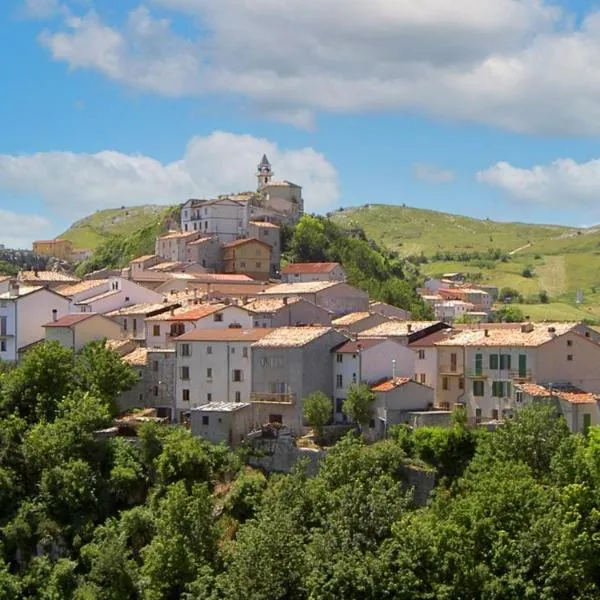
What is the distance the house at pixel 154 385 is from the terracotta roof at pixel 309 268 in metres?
35.2

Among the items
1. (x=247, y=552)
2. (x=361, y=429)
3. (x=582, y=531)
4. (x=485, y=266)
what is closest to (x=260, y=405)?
(x=361, y=429)

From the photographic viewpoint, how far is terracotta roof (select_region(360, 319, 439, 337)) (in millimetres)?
72838

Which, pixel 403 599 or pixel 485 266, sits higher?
pixel 485 266

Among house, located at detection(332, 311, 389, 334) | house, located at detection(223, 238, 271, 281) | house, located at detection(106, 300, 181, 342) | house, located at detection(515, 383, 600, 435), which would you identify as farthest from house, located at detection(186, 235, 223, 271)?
house, located at detection(515, 383, 600, 435)

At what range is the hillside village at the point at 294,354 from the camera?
215 feet

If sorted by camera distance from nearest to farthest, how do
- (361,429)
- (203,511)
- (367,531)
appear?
(367,531), (203,511), (361,429)

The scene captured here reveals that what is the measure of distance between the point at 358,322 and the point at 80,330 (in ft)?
56.9

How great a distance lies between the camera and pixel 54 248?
550 ft

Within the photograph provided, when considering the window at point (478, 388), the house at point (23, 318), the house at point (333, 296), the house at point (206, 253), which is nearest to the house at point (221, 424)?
the window at point (478, 388)

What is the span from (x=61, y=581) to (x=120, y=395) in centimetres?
1489

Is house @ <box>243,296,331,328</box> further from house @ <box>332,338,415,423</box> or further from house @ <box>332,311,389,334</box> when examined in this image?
house @ <box>332,338,415,423</box>

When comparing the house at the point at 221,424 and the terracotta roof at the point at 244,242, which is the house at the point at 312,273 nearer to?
the terracotta roof at the point at 244,242

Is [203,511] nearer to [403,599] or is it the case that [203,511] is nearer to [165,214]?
[403,599]

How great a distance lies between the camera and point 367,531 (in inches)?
2141
